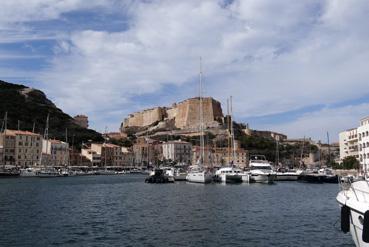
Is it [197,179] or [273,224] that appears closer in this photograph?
[273,224]

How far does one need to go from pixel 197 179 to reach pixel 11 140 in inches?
3467

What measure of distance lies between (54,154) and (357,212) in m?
152

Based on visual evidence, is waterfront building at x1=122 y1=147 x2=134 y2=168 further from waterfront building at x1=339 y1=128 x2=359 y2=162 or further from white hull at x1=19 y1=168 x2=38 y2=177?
waterfront building at x1=339 y1=128 x2=359 y2=162

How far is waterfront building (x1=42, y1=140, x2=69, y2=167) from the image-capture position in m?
151

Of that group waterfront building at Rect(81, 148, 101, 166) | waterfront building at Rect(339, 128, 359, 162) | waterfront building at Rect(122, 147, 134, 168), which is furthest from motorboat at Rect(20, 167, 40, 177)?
waterfront building at Rect(339, 128, 359, 162)

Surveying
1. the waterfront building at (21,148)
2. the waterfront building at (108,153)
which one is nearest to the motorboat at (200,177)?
the waterfront building at (21,148)

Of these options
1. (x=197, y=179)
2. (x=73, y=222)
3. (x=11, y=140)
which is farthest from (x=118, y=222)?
(x=11, y=140)

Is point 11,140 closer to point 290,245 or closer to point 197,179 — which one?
point 197,179

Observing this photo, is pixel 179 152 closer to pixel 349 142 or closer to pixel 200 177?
pixel 349 142

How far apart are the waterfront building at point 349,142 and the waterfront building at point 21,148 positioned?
309ft

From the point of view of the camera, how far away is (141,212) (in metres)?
35.6

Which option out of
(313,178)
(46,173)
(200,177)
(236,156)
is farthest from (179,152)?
(200,177)

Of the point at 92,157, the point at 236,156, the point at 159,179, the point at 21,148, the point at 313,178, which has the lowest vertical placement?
the point at 159,179

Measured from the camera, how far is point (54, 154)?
158 metres
